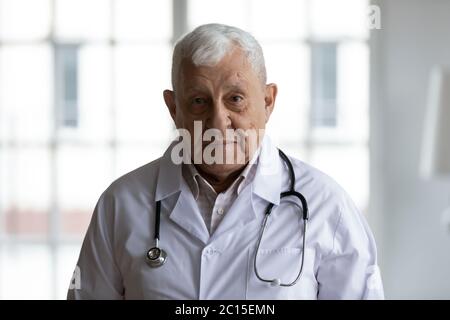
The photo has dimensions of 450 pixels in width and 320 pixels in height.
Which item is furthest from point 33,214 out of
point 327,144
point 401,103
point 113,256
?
point 113,256

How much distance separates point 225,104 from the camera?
103cm

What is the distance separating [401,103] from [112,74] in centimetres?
112

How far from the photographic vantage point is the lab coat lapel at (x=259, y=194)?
1054 millimetres

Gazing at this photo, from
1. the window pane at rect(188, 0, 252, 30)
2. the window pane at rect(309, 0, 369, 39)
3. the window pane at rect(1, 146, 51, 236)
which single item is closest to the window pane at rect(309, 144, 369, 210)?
Result: the window pane at rect(309, 0, 369, 39)

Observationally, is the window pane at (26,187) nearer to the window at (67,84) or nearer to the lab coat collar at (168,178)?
the window at (67,84)

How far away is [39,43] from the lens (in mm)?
2861

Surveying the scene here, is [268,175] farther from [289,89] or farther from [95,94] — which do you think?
[95,94]

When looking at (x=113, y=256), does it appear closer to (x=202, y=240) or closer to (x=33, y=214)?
(x=202, y=240)

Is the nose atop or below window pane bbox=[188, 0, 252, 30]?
below

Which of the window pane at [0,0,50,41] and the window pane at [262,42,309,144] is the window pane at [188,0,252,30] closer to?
the window pane at [262,42,309,144]

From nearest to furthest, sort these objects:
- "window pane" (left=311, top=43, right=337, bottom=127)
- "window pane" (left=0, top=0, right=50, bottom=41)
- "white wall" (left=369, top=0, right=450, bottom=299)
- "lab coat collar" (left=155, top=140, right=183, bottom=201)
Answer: "lab coat collar" (left=155, top=140, right=183, bottom=201), "white wall" (left=369, top=0, right=450, bottom=299), "window pane" (left=311, top=43, right=337, bottom=127), "window pane" (left=0, top=0, right=50, bottom=41)

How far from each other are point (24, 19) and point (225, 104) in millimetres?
2068

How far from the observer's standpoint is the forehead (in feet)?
3.30

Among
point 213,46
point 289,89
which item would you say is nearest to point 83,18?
point 289,89
